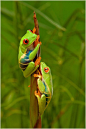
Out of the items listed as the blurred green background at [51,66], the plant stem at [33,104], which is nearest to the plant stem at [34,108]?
the plant stem at [33,104]

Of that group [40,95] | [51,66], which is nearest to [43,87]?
[40,95]

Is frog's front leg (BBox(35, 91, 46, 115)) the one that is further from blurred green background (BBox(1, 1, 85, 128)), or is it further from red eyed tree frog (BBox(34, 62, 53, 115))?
Result: blurred green background (BBox(1, 1, 85, 128))

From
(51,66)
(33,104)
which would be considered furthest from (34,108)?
(51,66)

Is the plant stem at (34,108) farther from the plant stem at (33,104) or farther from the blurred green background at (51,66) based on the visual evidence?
the blurred green background at (51,66)

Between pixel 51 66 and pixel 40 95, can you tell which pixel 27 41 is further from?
pixel 51 66

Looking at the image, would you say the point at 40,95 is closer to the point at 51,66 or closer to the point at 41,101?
the point at 41,101

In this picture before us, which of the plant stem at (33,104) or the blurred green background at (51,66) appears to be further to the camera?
the blurred green background at (51,66)

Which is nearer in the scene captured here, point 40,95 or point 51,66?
point 40,95

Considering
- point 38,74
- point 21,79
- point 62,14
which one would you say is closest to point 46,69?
point 38,74

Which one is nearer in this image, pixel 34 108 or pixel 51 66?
pixel 34 108
